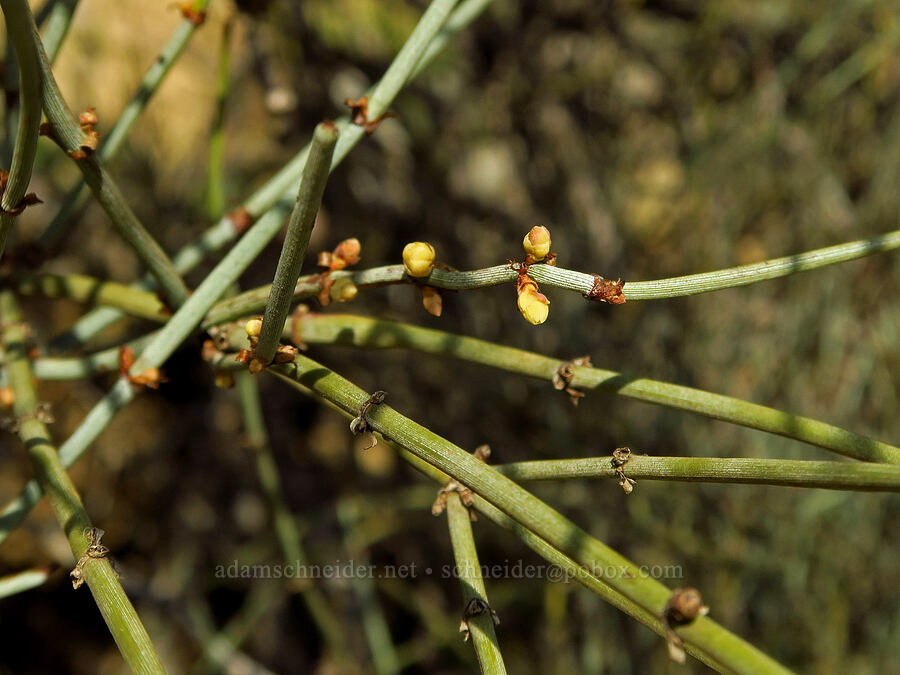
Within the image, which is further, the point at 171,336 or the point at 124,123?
the point at 124,123

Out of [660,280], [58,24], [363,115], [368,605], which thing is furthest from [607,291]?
[368,605]

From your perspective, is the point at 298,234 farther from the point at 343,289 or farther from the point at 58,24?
the point at 58,24

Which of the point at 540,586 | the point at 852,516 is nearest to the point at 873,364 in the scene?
the point at 852,516

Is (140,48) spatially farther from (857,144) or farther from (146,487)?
(857,144)

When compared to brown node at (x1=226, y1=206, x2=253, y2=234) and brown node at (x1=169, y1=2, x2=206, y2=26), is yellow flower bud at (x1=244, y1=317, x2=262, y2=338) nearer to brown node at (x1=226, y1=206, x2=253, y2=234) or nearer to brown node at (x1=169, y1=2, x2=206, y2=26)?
brown node at (x1=226, y1=206, x2=253, y2=234)

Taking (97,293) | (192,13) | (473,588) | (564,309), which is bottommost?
(473,588)

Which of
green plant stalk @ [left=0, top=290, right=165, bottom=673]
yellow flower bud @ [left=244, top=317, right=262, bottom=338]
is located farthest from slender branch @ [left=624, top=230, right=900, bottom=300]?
green plant stalk @ [left=0, top=290, right=165, bottom=673]

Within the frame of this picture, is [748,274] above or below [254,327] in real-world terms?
above

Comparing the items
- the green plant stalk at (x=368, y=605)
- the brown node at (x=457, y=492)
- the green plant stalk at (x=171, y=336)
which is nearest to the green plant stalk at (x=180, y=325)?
the green plant stalk at (x=171, y=336)
